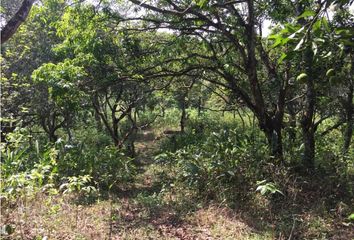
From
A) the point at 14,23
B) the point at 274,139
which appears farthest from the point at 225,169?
the point at 14,23

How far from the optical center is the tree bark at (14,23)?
2986 millimetres

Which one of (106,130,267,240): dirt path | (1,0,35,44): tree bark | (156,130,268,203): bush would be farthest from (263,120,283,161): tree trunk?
(1,0,35,44): tree bark

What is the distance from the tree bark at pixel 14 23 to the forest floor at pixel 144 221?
76.9 inches

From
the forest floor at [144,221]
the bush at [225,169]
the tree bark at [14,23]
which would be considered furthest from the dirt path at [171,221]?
the tree bark at [14,23]

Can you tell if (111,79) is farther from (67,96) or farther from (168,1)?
(168,1)

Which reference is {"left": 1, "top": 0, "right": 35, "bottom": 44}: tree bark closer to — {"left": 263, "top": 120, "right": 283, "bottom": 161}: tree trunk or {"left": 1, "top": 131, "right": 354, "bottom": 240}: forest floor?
{"left": 1, "top": 131, "right": 354, "bottom": 240}: forest floor

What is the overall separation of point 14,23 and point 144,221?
3107 millimetres

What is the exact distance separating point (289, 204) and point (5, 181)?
13.2 feet

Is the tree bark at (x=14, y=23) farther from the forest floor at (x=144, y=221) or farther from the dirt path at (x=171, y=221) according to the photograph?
the dirt path at (x=171, y=221)

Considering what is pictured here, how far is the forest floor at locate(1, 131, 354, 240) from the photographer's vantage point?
3893 millimetres

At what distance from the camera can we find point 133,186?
24.6 ft

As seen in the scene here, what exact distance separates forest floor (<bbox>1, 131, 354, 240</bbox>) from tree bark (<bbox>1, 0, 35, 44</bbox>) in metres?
1.95

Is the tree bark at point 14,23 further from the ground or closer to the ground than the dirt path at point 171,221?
further from the ground

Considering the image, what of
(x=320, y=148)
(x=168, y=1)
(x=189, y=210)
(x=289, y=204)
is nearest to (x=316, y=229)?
(x=289, y=204)
